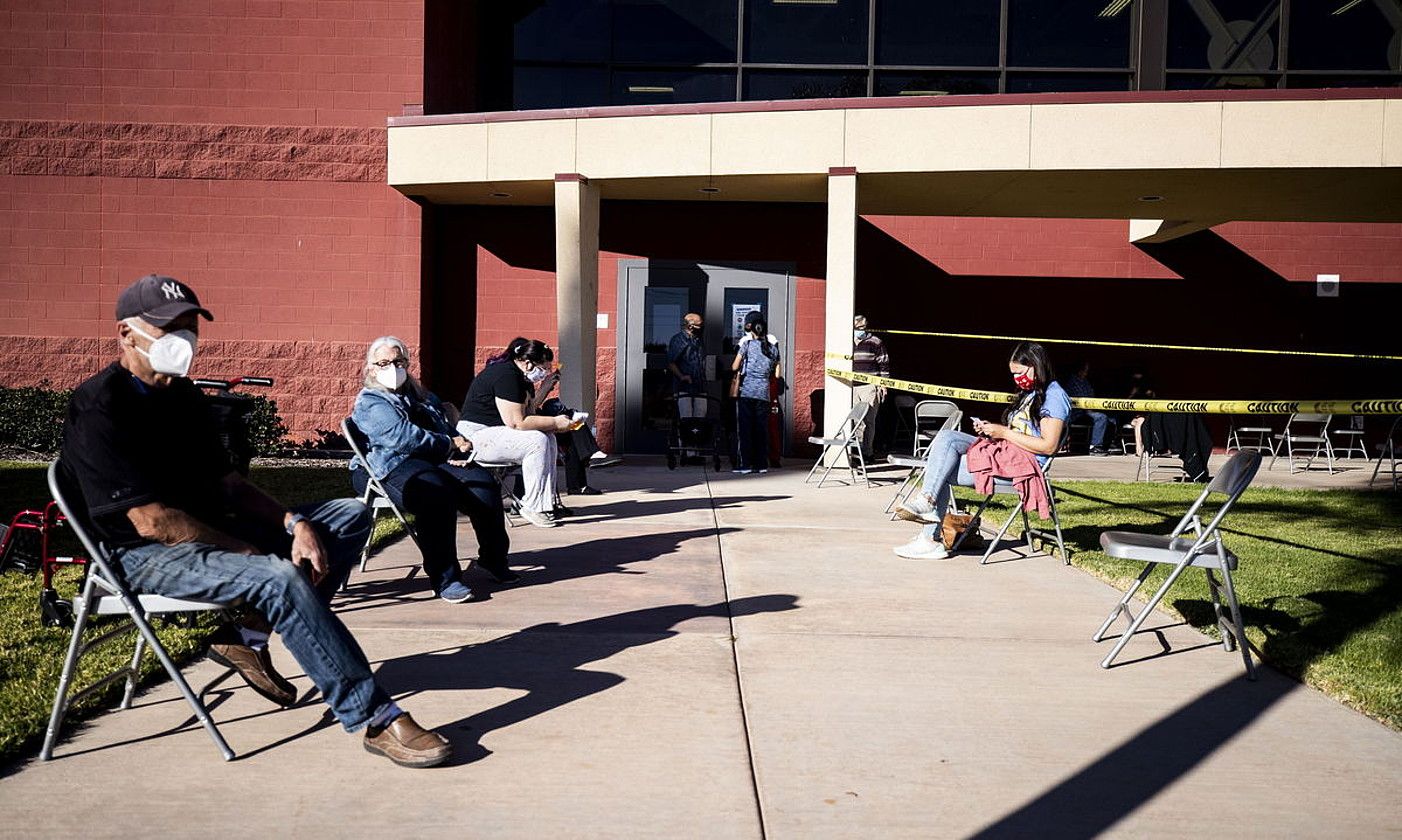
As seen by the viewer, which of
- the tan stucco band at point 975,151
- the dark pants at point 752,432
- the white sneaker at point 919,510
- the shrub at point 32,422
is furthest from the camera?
the dark pants at point 752,432

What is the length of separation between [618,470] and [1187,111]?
278 inches

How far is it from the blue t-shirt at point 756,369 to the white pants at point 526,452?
15.9 feet

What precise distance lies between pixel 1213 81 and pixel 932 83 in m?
3.88

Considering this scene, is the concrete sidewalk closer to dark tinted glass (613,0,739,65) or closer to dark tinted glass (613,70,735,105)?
dark tinted glass (613,70,735,105)

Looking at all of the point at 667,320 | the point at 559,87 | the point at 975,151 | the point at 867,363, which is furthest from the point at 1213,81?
the point at 559,87

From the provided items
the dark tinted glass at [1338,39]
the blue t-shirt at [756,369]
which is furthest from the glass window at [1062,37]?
the blue t-shirt at [756,369]

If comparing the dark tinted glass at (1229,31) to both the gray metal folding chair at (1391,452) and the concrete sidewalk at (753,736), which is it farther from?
the concrete sidewalk at (753,736)

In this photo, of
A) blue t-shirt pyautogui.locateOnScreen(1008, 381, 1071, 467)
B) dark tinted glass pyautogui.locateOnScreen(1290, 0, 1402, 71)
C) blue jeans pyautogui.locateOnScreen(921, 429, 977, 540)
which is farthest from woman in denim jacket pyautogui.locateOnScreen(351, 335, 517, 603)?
dark tinted glass pyautogui.locateOnScreen(1290, 0, 1402, 71)

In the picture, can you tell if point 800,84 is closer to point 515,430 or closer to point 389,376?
point 515,430

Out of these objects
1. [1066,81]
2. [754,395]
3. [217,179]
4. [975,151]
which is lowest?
[754,395]

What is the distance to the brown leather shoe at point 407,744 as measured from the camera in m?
3.67

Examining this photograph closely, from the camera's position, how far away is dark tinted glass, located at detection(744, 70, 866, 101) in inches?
645

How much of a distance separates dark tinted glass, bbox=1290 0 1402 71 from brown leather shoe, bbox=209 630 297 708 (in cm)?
1670

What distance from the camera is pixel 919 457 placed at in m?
11.5
